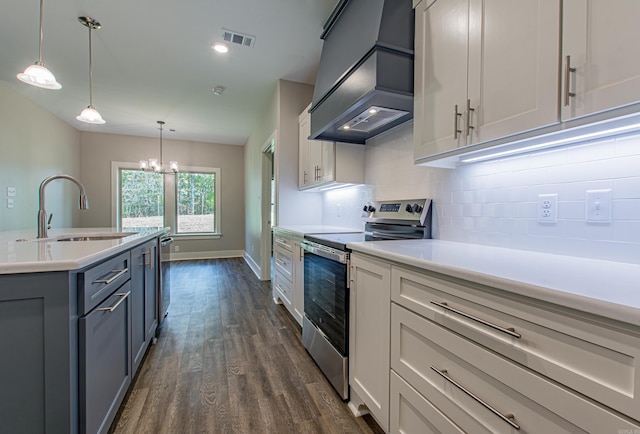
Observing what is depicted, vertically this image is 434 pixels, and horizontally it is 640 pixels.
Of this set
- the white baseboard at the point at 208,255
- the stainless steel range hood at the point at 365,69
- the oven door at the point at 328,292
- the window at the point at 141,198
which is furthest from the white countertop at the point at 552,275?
the window at the point at 141,198

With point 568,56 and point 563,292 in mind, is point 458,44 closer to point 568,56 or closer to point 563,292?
point 568,56

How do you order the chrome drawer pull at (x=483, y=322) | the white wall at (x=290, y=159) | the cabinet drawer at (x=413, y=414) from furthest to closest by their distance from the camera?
the white wall at (x=290, y=159) < the cabinet drawer at (x=413, y=414) < the chrome drawer pull at (x=483, y=322)

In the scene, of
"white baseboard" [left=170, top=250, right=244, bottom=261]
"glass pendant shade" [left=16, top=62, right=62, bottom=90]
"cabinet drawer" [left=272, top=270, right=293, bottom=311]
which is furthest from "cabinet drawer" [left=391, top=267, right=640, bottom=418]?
"white baseboard" [left=170, top=250, right=244, bottom=261]

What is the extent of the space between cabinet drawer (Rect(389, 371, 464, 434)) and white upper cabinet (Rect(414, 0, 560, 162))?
42.7 inches

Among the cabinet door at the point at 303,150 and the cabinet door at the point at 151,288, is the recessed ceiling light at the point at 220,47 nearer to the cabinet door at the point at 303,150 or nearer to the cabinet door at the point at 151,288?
the cabinet door at the point at 303,150

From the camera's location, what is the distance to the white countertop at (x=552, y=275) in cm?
60

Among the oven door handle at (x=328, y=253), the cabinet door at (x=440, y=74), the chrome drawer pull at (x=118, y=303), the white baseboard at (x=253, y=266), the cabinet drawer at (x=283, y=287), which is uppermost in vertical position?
the cabinet door at (x=440, y=74)

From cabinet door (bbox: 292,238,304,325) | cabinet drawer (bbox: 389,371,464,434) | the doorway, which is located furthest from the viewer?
the doorway

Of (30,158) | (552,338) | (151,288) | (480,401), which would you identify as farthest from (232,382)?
(30,158)

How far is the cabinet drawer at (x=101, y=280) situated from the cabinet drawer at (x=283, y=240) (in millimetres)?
1386

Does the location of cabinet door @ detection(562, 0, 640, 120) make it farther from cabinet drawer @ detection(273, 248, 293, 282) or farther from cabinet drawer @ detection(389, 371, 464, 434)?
cabinet drawer @ detection(273, 248, 293, 282)

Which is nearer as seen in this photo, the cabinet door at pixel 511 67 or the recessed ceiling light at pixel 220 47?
the cabinet door at pixel 511 67

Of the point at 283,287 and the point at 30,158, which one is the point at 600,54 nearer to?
the point at 283,287

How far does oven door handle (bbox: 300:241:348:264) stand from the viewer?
162 centimetres
